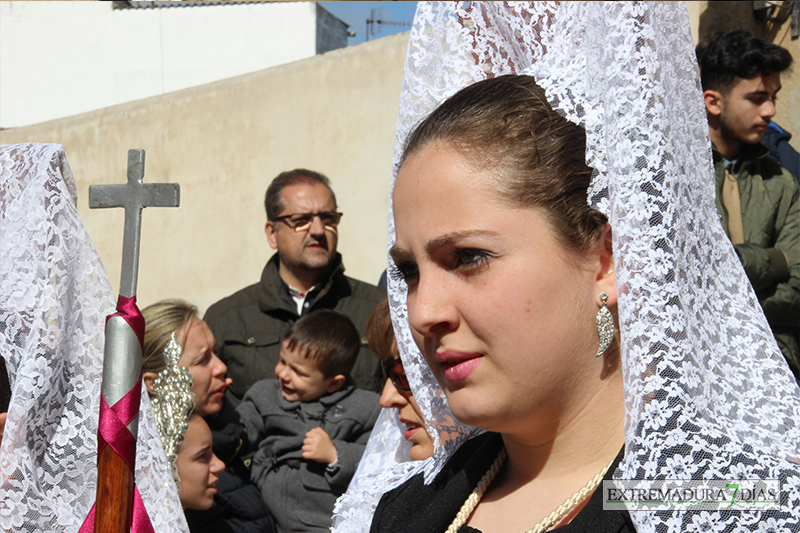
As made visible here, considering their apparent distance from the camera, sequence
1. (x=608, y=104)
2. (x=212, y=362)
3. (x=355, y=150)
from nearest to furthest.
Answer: (x=608, y=104), (x=212, y=362), (x=355, y=150)

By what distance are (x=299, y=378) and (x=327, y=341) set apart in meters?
0.22

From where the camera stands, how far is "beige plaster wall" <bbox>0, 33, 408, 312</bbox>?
24.1ft

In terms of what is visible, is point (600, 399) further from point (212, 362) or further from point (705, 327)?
point (212, 362)

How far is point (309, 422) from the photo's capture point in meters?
3.96

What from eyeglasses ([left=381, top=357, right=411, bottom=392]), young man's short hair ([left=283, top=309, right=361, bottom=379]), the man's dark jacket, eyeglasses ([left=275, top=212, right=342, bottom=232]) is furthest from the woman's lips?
eyeglasses ([left=275, top=212, right=342, bottom=232])

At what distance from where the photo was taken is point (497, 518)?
1537 millimetres

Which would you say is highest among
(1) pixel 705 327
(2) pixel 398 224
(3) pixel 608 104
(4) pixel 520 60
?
(4) pixel 520 60

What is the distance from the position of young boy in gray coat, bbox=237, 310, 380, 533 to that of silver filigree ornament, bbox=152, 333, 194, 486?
70 cm

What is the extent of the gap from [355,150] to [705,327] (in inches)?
Answer: 246

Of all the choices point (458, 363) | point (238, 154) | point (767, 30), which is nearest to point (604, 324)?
point (458, 363)

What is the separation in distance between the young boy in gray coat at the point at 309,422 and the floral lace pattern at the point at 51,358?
5.92ft

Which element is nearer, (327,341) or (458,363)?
(458,363)

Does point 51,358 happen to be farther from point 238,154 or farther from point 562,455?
point 238,154

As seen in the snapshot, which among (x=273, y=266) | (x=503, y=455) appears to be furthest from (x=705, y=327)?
(x=273, y=266)
